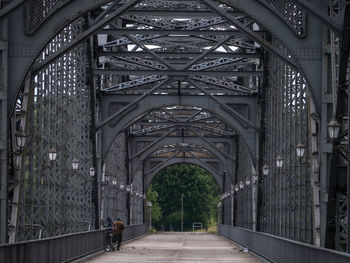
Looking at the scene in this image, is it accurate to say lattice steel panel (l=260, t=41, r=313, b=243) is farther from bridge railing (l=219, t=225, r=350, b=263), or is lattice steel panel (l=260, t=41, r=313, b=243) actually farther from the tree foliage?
the tree foliage

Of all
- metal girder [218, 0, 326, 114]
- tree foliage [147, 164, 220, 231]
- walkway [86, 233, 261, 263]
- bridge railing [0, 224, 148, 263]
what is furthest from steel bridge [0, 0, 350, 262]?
tree foliage [147, 164, 220, 231]

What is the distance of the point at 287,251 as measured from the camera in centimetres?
2589

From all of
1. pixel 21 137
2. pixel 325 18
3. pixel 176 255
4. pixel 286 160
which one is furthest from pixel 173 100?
pixel 325 18

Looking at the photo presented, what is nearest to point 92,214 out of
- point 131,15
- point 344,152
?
point 131,15

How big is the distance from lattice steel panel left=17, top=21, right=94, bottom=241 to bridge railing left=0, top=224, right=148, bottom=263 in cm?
185

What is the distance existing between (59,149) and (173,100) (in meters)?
12.4

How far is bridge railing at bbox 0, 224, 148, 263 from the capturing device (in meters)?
20.8

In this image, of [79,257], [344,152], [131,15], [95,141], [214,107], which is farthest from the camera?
[214,107]

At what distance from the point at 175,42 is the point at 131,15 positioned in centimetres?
937

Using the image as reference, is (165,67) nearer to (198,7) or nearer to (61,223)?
(198,7)

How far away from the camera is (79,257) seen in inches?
1275

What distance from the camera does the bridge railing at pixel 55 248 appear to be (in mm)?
20797

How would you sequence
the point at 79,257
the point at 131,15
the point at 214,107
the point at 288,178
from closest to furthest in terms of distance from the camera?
1. the point at 79,257
2. the point at 131,15
3. the point at 288,178
4. the point at 214,107

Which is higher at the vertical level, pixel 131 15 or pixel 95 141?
pixel 131 15
